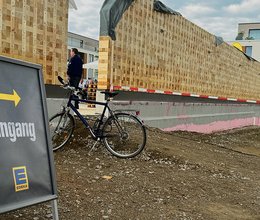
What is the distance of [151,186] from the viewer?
17.0 ft

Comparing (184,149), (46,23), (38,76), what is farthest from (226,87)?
(38,76)

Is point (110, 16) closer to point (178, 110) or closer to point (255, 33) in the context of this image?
point (178, 110)

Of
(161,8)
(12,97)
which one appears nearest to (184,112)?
(161,8)

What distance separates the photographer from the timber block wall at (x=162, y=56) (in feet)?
31.8

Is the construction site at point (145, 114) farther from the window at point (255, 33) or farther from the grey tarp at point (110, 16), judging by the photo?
the window at point (255, 33)

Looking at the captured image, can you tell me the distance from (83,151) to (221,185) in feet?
8.37

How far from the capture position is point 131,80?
1034 cm

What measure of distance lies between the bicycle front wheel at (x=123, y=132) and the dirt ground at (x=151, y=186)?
6.9 inches

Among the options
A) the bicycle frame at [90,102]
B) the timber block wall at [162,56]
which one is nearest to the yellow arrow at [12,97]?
the bicycle frame at [90,102]

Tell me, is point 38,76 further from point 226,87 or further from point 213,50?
point 226,87

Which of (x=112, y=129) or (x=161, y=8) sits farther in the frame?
(x=161, y=8)

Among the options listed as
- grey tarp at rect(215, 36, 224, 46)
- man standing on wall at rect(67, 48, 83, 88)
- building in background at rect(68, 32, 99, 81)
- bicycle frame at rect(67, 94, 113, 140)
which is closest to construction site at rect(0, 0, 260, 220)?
bicycle frame at rect(67, 94, 113, 140)

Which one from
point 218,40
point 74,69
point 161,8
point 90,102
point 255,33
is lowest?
point 90,102

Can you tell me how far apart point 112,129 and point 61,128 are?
0.96 meters
